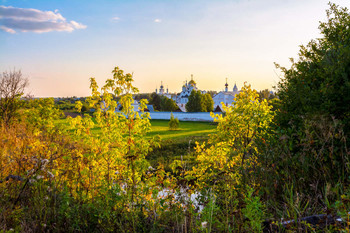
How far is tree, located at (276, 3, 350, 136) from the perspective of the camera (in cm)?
366

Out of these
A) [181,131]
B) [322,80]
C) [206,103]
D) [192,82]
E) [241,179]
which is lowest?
[181,131]

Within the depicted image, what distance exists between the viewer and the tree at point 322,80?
12.0 ft

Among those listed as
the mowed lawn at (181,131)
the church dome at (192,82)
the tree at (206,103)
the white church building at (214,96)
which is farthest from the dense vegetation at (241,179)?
the church dome at (192,82)

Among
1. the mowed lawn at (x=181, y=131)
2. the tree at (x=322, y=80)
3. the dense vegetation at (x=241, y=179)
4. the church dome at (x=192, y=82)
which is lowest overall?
the mowed lawn at (x=181, y=131)

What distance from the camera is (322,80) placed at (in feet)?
13.2

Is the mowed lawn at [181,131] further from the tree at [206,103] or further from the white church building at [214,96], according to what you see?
the white church building at [214,96]

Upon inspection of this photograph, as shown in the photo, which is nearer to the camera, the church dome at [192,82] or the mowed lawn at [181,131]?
the mowed lawn at [181,131]

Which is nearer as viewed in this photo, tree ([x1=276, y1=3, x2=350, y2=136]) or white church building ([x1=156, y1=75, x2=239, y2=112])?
tree ([x1=276, y1=3, x2=350, y2=136])

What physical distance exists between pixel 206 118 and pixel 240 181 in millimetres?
40097

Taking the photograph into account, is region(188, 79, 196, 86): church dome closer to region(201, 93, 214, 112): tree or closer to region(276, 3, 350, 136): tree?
region(201, 93, 214, 112): tree

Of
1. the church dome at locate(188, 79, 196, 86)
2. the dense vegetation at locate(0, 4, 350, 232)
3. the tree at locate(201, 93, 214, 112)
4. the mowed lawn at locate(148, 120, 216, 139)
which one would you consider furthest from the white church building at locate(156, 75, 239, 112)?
the dense vegetation at locate(0, 4, 350, 232)

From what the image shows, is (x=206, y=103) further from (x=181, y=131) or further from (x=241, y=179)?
(x=241, y=179)

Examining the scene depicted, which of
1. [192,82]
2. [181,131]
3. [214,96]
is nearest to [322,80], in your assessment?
[181,131]

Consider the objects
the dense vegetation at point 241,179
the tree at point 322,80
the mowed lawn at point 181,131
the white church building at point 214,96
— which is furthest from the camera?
the white church building at point 214,96
